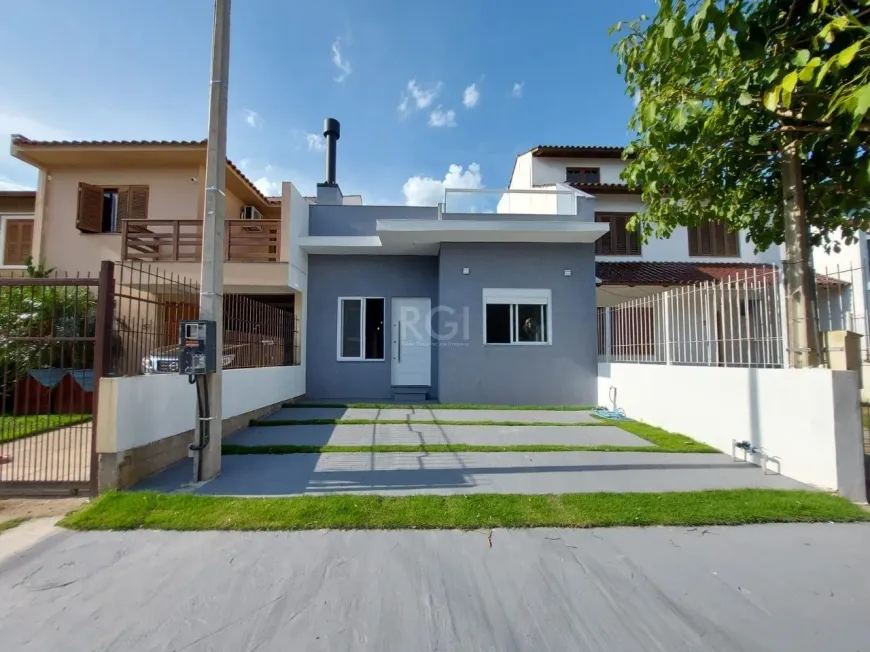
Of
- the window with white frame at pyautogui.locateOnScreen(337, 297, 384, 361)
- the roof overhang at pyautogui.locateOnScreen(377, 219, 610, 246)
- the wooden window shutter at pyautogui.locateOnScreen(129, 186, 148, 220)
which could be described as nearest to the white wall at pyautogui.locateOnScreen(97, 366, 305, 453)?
the window with white frame at pyautogui.locateOnScreen(337, 297, 384, 361)

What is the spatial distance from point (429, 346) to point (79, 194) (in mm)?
9026

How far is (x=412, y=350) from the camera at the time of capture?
11.2 m

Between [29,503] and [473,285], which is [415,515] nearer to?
[29,503]

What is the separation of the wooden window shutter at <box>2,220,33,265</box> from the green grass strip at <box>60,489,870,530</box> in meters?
14.3

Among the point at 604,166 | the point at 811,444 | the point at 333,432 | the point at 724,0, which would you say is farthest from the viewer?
the point at 604,166

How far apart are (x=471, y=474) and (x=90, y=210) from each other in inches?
449

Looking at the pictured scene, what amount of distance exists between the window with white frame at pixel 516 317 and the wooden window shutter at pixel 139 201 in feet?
29.8

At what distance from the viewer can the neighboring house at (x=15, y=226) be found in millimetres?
14039

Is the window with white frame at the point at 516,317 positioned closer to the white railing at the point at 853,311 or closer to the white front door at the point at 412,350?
the white front door at the point at 412,350

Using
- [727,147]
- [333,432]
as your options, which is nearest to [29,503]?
[333,432]

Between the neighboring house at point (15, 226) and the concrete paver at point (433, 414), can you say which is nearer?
the concrete paver at point (433, 414)

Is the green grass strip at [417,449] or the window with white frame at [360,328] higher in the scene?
the window with white frame at [360,328]

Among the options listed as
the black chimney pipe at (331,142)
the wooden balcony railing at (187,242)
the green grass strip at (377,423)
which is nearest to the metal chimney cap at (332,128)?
the black chimney pipe at (331,142)

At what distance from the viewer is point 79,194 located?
34.7 ft
